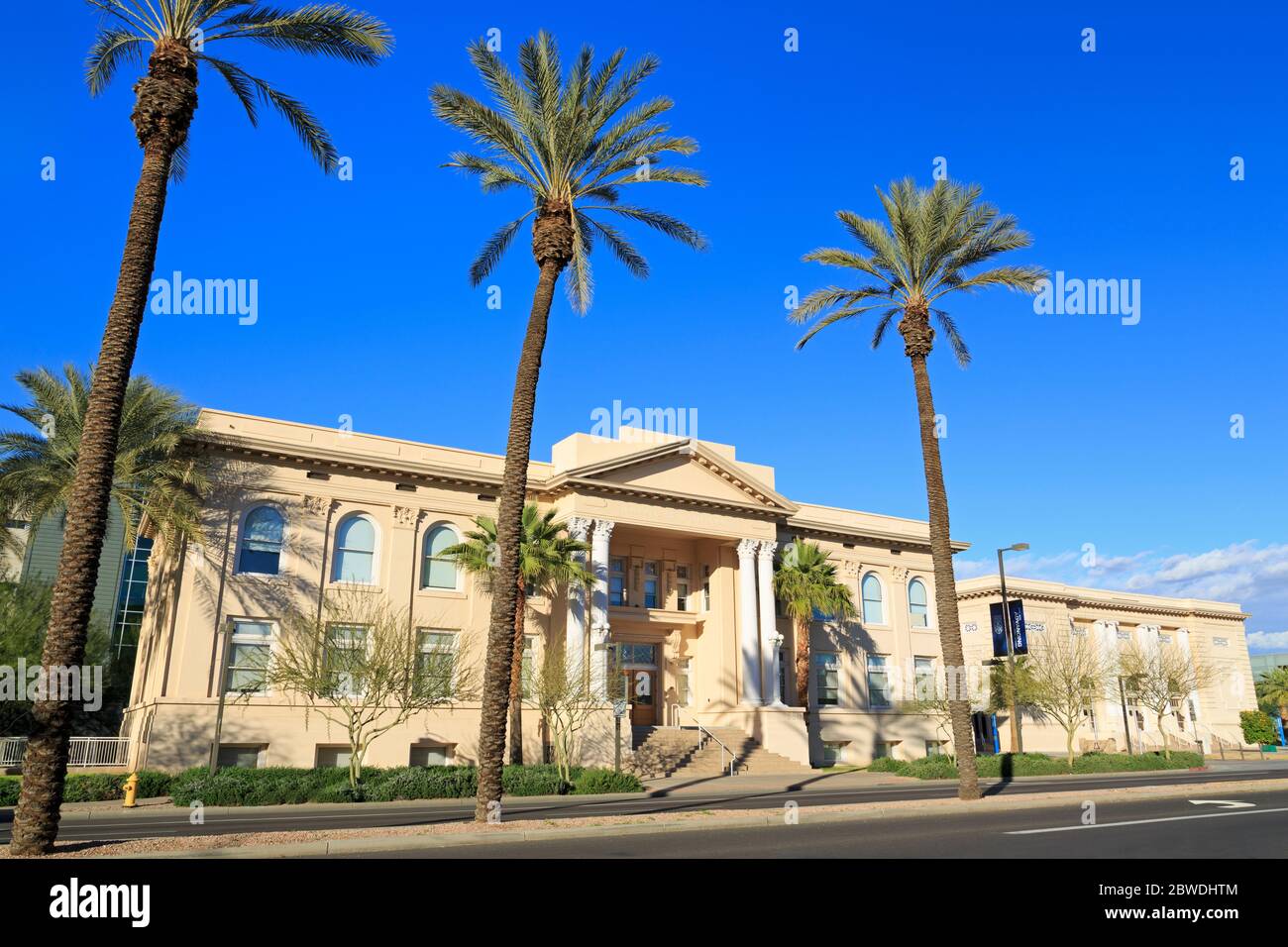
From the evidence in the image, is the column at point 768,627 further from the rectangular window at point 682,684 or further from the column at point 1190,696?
the column at point 1190,696

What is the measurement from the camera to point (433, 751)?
3284 cm

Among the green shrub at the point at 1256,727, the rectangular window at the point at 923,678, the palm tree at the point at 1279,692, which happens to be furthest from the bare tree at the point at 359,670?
the palm tree at the point at 1279,692

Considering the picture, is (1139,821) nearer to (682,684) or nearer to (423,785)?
(423,785)

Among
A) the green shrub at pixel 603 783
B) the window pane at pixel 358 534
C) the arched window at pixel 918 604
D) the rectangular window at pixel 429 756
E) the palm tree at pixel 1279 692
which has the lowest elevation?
the green shrub at pixel 603 783

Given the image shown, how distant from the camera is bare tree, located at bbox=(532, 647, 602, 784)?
28328 mm

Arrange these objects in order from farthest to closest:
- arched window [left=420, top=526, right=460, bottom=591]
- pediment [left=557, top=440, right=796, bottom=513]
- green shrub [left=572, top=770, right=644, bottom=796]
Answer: pediment [left=557, top=440, right=796, bottom=513] → arched window [left=420, top=526, right=460, bottom=591] → green shrub [left=572, top=770, right=644, bottom=796]

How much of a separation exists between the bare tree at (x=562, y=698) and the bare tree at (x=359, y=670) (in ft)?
8.68

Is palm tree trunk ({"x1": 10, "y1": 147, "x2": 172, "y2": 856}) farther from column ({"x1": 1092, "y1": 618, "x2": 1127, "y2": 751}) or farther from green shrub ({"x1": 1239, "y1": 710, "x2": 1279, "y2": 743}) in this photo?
green shrub ({"x1": 1239, "y1": 710, "x2": 1279, "y2": 743})

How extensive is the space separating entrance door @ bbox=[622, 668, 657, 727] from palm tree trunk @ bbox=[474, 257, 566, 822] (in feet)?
70.7

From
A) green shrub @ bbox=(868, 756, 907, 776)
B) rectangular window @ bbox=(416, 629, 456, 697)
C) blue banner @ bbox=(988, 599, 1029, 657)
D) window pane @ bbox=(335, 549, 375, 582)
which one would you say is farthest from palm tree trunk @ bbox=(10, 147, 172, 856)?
blue banner @ bbox=(988, 599, 1029, 657)

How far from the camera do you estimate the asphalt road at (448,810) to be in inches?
727

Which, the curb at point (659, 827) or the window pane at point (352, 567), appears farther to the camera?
the window pane at point (352, 567)
